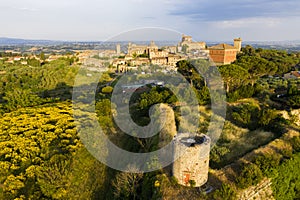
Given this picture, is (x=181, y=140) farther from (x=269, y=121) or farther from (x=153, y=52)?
(x=153, y=52)

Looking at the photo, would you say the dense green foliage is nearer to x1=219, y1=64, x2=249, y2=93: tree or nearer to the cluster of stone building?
x1=219, y1=64, x2=249, y2=93: tree

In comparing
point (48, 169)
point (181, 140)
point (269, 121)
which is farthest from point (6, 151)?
point (269, 121)

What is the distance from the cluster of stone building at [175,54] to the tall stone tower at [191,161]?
71.3 ft

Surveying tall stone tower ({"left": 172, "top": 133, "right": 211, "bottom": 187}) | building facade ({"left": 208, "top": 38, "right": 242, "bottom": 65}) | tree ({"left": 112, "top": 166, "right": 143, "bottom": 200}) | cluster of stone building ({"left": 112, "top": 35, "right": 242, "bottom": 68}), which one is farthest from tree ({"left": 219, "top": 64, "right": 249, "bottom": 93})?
building facade ({"left": 208, "top": 38, "right": 242, "bottom": 65})

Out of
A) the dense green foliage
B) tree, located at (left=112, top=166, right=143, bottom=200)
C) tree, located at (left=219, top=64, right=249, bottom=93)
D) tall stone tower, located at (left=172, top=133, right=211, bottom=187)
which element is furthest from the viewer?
tree, located at (left=219, top=64, right=249, bottom=93)

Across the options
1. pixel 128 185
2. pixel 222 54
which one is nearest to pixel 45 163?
pixel 128 185

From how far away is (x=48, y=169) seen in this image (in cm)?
938

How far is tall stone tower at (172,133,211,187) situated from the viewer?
7430 millimetres

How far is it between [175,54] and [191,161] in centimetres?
3298

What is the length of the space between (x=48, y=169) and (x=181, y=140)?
5.70 metres

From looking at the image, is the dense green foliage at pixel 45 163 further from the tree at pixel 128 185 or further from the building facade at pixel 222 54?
the building facade at pixel 222 54

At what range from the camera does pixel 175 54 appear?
38.8 m

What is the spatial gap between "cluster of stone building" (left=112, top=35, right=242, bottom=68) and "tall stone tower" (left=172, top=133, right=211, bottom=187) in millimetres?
21740

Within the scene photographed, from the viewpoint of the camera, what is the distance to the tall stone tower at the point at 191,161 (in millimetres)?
7430
